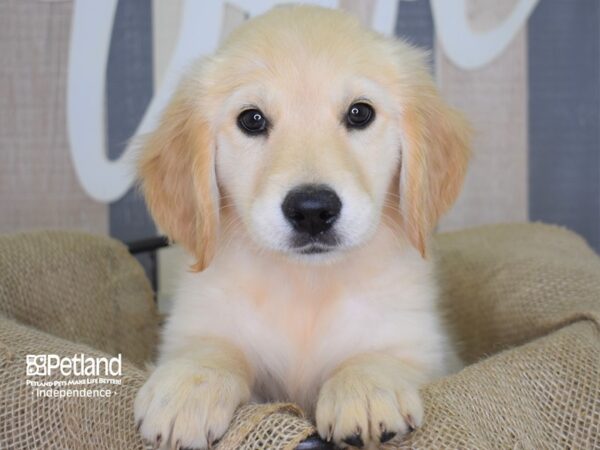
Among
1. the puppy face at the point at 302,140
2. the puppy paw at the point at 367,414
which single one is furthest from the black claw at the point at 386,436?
the puppy face at the point at 302,140

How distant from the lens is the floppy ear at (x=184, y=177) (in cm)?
182

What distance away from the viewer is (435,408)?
4.54 ft

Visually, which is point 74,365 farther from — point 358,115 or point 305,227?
point 358,115

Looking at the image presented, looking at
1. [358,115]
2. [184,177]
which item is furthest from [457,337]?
[184,177]

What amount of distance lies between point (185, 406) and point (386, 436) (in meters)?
0.35

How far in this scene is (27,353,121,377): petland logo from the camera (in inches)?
58.9

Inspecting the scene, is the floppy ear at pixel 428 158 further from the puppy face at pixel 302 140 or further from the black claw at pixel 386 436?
the black claw at pixel 386 436

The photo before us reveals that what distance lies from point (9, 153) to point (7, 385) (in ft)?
6.63

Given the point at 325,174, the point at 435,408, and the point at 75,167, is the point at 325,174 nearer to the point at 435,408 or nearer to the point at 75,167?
the point at 435,408

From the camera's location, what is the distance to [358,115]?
1.76 m

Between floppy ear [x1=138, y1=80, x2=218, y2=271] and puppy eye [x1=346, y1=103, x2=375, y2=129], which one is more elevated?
puppy eye [x1=346, y1=103, x2=375, y2=129]

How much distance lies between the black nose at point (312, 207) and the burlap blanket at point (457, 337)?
38 centimetres

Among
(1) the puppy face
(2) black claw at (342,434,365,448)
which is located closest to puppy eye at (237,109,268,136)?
(1) the puppy face

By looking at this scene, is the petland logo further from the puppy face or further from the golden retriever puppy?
the puppy face
